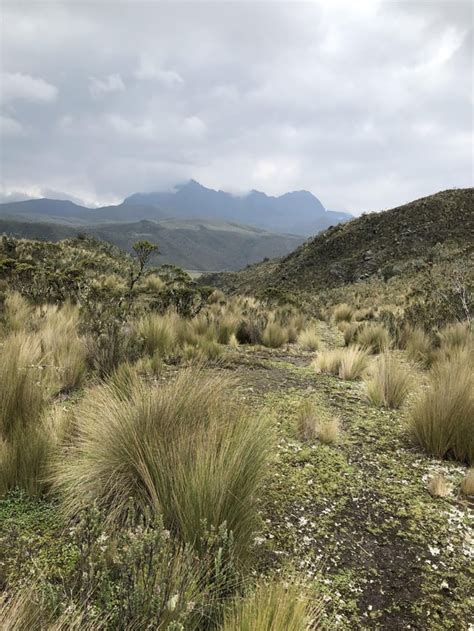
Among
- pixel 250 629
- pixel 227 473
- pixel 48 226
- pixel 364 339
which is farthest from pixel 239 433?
pixel 48 226

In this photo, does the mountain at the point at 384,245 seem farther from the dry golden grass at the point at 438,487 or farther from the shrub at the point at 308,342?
the dry golden grass at the point at 438,487

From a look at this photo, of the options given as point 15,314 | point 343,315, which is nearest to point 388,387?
point 15,314

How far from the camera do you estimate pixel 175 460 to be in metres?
2.27

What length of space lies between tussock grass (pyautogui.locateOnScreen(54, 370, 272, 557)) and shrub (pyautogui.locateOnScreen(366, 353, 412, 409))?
101 inches

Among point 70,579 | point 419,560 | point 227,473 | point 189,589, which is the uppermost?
point 227,473

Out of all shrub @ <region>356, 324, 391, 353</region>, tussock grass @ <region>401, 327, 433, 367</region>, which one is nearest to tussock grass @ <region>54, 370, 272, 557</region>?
tussock grass @ <region>401, 327, 433, 367</region>

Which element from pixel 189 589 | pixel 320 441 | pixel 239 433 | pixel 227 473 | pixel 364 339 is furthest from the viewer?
pixel 364 339

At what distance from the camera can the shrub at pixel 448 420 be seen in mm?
3494

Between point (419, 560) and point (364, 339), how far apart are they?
740cm

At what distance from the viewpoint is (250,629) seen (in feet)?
4.57

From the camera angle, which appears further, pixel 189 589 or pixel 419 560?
pixel 419 560

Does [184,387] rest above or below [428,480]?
above

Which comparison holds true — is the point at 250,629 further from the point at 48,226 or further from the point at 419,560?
the point at 48,226

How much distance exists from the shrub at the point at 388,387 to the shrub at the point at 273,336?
4196 mm
